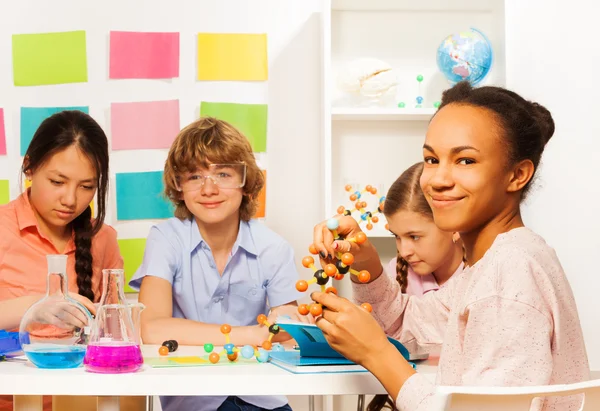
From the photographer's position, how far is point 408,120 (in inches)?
109

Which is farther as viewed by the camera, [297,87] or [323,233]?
[297,87]

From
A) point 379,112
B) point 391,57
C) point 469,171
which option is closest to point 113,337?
point 469,171

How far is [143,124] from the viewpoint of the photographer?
2.70 metres

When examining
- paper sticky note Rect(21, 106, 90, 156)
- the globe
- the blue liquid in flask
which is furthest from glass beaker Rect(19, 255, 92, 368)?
the globe

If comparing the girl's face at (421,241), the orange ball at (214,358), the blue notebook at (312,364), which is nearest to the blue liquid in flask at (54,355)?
the orange ball at (214,358)

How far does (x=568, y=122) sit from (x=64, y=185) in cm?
171

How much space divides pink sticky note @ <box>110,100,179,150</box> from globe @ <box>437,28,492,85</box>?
0.99 metres

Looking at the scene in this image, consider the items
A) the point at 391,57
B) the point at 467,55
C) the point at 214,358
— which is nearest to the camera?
the point at 214,358

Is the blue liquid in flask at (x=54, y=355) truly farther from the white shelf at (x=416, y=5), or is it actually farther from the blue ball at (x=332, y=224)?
the white shelf at (x=416, y=5)

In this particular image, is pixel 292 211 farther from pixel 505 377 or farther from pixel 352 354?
pixel 505 377

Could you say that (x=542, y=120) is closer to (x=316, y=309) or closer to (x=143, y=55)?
(x=316, y=309)

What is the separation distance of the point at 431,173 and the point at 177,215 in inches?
49.9

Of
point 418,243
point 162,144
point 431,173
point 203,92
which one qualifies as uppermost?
point 203,92

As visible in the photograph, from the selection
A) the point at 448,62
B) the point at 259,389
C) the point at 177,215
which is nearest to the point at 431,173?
the point at 259,389
